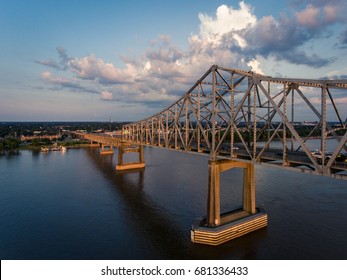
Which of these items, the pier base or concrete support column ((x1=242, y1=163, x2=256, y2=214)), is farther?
concrete support column ((x1=242, y1=163, x2=256, y2=214))

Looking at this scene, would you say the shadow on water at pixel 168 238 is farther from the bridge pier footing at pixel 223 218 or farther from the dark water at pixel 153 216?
the bridge pier footing at pixel 223 218

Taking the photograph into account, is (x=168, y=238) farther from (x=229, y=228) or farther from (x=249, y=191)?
(x=249, y=191)

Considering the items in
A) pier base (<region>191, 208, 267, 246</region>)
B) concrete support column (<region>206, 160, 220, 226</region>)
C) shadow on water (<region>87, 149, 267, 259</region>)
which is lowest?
shadow on water (<region>87, 149, 267, 259</region>)

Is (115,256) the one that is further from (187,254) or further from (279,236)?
(279,236)

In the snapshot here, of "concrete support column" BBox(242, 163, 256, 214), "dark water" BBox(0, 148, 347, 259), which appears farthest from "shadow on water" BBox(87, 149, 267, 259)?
Result: "concrete support column" BBox(242, 163, 256, 214)

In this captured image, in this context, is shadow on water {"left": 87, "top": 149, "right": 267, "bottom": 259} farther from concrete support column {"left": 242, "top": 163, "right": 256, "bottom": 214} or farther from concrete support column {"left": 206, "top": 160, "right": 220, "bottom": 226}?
concrete support column {"left": 242, "top": 163, "right": 256, "bottom": 214}

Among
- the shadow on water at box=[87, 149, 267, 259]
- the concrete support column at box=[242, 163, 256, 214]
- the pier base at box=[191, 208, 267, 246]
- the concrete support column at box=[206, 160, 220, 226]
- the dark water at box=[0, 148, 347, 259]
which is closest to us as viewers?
the shadow on water at box=[87, 149, 267, 259]

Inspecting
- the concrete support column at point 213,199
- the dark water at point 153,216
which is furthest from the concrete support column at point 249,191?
the concrete support column at point 213,199
